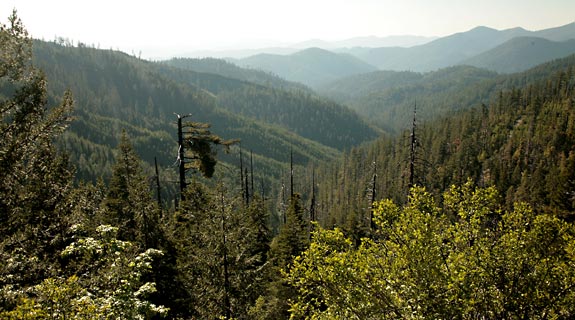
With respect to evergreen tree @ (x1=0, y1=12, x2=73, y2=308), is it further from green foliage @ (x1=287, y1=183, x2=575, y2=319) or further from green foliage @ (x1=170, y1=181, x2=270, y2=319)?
green foliage @ (x1=287, y1=183, x2=575, y2=319)

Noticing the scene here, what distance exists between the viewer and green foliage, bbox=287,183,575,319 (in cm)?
648

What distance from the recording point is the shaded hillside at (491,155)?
79.5 m

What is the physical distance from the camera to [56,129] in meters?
10.4

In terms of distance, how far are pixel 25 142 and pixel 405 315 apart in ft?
35.1

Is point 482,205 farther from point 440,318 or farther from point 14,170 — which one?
point 14,170

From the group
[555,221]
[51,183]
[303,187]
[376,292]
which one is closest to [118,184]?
[51,183]

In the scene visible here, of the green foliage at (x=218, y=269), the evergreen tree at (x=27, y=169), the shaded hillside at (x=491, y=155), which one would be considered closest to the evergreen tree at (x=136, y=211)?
the green foliage at (x=218, y=269)

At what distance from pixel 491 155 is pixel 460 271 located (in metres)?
113

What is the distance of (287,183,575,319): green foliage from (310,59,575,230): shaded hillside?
171ft

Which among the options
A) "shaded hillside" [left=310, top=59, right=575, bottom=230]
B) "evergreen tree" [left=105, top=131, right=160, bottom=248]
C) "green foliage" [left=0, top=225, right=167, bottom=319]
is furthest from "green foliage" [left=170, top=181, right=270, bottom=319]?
"shaded hillside" [left=310, top=59, right=575, bottom=230]

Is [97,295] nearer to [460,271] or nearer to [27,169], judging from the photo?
[27,169]

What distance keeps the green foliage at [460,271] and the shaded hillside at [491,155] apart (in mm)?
52173

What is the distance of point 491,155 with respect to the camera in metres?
104

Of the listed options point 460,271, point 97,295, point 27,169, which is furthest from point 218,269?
point 460,271
